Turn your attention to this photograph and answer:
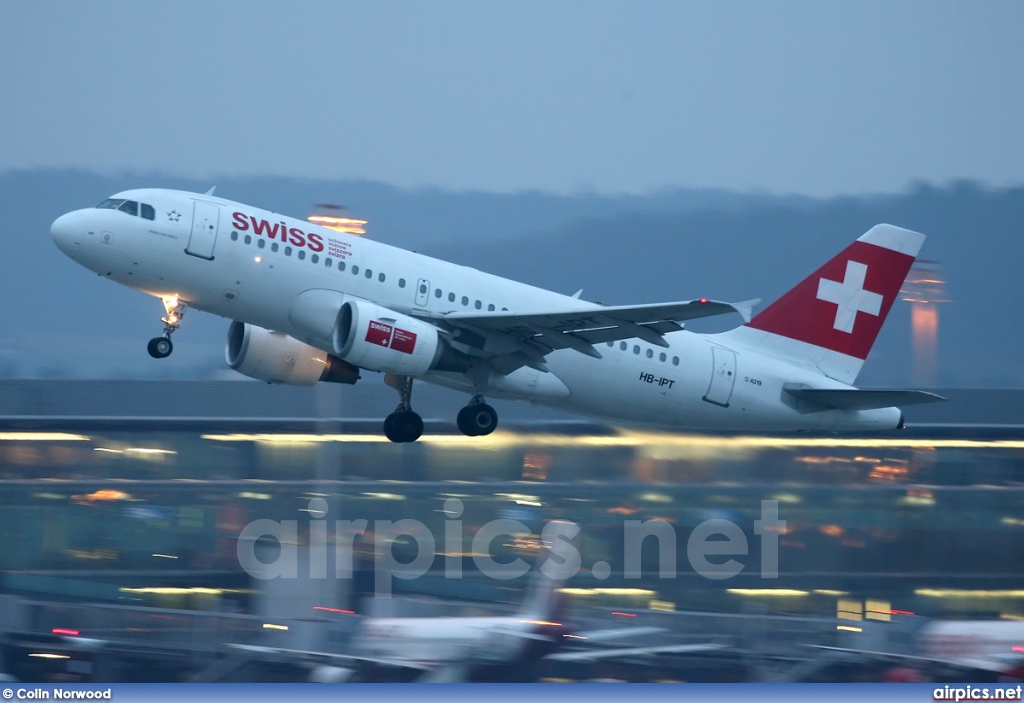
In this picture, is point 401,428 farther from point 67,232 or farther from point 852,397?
point 852,397

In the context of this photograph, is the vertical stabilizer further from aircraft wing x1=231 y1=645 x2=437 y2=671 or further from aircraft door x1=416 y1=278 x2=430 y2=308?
aircraft wing x1=231 y1=645 x2=437 y2=671

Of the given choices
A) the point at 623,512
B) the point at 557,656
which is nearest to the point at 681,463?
the point at 623,512

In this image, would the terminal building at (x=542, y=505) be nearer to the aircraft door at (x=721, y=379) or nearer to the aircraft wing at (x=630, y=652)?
the aircraft wing at (x=630, y=652)

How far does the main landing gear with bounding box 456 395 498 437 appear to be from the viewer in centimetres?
2648

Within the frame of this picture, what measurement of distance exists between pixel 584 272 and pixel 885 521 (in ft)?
243

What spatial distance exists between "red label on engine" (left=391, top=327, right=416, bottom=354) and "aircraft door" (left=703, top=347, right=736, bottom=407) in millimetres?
7778

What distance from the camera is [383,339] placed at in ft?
78.2

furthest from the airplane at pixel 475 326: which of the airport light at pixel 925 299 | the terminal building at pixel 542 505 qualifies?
the airport light at pixel 925 299

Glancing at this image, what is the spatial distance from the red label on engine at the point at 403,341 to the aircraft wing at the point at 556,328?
97cm

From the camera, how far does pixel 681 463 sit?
121ft

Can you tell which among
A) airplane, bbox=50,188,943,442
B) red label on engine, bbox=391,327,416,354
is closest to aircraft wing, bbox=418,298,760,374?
airplane, bbox=50,188,943,442

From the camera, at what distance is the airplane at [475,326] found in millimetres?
23562

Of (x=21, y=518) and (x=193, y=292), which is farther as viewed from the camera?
(x=21, y=518)

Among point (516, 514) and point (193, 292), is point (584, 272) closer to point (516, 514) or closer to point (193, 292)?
point (516, 514)
